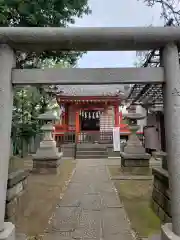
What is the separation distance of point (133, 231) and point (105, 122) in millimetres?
13583

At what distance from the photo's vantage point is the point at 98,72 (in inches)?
86.2

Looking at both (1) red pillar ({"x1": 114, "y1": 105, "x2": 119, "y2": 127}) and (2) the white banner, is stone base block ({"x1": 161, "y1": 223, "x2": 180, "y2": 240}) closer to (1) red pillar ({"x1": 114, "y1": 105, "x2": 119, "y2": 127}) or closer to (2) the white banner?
(2) the white banner

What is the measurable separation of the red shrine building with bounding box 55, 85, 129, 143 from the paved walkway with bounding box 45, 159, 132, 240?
9.67 m

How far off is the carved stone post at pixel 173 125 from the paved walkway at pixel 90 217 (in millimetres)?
786

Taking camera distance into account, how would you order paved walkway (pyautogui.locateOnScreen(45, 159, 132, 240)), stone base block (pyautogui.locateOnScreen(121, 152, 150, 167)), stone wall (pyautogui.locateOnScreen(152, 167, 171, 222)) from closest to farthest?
paved walkway (pyautogui.locateOnScreen(45, 159, 132, 240)) < stone wall (pyautogui.locateOnScreen(152, 167, 171, 222)) < stone base block (pyautogui.locateOnScreen(121, 152, 150, 167))

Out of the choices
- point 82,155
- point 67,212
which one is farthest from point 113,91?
point 67,212

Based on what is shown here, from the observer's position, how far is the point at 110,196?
13.8 ft

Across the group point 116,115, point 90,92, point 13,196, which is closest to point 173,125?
point 13,196

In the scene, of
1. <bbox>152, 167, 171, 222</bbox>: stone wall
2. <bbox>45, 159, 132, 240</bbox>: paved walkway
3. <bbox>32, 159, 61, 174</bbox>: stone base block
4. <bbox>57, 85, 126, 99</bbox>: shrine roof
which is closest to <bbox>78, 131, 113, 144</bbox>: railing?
<bbox>57, 85, 126, 99</bbox>: shrine roof

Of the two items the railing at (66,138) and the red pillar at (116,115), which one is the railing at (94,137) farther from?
the red pillar at (116,115)

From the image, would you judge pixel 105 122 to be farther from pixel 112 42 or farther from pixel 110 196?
pixel 112 42

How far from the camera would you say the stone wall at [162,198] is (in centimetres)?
274

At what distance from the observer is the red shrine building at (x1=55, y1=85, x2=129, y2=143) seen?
14.4m

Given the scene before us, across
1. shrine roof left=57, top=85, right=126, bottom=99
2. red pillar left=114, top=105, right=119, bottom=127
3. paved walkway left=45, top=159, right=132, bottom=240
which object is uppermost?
shrine roof left=57, top=85, right=126, bottom=99
